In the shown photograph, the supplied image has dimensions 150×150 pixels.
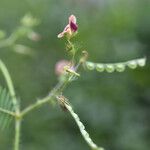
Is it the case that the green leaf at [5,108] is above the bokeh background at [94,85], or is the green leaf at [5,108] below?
below

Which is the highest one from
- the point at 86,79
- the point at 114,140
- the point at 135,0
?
the point at 135,0

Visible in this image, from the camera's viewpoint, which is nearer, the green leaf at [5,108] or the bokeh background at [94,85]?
the green leaf at [5,108]

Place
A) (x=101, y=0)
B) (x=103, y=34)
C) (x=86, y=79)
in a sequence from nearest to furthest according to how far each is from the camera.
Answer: (x=86, y=79) < (x=103, y=34) < (x=101, y=0)

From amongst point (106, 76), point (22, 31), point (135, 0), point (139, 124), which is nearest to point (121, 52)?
point (106, 76)

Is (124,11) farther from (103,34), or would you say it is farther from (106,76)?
(106,76)
